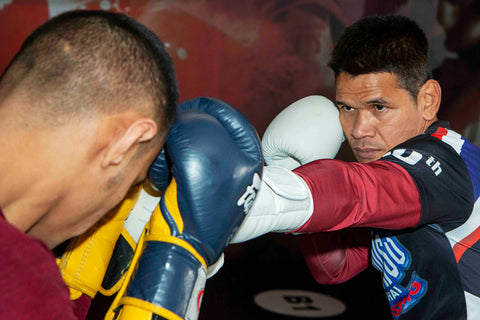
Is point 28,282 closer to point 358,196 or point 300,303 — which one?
point 358,196

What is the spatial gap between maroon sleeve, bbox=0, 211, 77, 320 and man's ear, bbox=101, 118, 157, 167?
230 mm

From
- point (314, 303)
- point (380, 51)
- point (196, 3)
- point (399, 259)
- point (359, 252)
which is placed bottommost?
point (314, 303)

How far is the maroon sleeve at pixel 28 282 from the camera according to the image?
0.60 m

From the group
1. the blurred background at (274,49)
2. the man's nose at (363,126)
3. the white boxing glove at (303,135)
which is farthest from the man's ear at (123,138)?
the blurred background at (274,49)

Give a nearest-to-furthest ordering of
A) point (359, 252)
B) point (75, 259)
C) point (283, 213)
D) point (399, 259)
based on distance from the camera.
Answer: point (283, 213) → point (75, 259) → point (399, 259) → point (359, 252)

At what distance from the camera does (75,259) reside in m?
1.15

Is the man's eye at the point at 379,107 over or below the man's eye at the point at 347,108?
over

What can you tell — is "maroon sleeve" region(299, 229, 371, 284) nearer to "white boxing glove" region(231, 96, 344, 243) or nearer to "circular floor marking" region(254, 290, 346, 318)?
"white boxing glove" region(231, 96, 344, 243)

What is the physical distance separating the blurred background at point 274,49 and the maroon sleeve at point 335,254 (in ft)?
5.19

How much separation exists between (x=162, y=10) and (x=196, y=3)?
0.81 feet

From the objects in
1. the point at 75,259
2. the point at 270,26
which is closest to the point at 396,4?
the point at 270,26

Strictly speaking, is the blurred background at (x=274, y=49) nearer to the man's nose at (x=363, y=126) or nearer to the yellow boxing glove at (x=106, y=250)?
the man's nose at (x=363, y=126)

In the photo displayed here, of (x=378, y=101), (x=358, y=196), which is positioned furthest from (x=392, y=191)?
(x=378, y=101)

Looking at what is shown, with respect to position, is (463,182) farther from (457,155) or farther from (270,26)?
(270,26)
